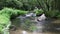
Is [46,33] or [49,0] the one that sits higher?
[49,0]

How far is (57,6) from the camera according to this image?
29.8 meters

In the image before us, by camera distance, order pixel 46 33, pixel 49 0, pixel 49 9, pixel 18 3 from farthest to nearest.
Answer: pixel 18 3 < pixel 49 9 < pixel 49 0 < pixel 46 33

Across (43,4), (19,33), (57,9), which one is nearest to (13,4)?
(43,4)

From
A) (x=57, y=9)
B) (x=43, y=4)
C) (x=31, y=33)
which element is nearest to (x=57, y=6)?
(x=57, y=9)

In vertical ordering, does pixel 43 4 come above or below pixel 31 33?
above

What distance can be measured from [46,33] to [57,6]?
13.9 m

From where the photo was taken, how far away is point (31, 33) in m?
16.7

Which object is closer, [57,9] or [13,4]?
[57,9]

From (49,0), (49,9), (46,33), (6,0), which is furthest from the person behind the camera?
(6,0)

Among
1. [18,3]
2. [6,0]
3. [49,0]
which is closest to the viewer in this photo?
[49,0]

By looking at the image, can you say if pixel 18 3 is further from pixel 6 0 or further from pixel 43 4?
pixel 43 4

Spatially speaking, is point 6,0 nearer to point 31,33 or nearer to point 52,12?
point 52,12

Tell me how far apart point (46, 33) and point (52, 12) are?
44.0 ft

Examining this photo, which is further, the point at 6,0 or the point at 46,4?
the point at 6,0
